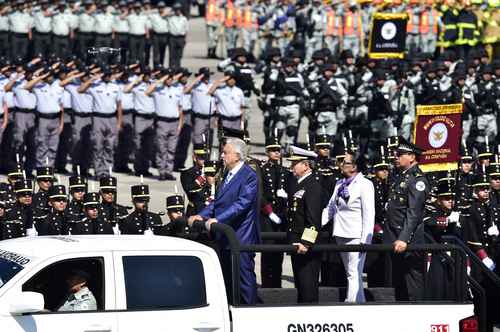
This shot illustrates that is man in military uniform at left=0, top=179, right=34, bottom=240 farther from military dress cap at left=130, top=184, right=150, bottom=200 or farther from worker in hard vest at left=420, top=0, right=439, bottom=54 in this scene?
worker in hard vest at left=420, top=0, right=439, bottom=54

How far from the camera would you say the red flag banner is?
1897 centimetres

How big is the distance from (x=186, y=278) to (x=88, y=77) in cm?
1457

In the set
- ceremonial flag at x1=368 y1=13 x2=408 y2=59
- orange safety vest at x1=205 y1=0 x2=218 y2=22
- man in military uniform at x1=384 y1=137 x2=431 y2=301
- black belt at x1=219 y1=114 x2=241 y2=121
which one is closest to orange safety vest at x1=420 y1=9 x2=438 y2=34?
orange safety vest at x1=205 y1=0 x2=218 y2=22

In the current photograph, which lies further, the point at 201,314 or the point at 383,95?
the point at 383,95

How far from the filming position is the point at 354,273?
1360 centimetres

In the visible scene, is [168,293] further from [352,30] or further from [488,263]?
[352,30]

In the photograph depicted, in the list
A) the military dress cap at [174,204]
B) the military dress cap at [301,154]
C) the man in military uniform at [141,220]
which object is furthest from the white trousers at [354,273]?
the man in military uniform at [141,220]

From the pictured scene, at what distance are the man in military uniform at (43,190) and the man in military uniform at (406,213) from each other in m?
4.26

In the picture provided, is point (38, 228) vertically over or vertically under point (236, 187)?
under

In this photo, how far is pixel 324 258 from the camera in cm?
1570

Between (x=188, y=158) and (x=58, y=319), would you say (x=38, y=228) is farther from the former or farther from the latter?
(x=188, y=158)

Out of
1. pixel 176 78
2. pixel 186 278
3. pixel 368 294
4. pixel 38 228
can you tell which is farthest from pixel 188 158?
pixel 186 278

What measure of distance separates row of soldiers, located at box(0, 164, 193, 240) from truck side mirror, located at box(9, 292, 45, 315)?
5157 mm

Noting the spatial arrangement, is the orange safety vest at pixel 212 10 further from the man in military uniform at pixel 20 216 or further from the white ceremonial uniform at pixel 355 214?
the white ceremonial uniform at pixel 355 214
